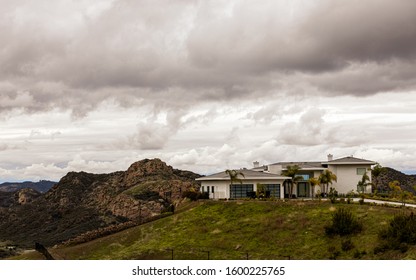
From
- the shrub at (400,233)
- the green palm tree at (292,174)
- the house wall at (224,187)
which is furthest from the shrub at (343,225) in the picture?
the house wall at (224,187)

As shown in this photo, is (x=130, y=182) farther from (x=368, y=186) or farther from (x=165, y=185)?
(x=368, y=186)

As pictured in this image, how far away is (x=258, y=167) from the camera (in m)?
82.4

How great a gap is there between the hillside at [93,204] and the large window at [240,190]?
53.3m

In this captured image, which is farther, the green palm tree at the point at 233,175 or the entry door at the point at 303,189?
the entry door at the point at 303,189

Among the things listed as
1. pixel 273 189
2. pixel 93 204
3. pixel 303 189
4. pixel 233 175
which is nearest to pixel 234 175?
pixel 233 175

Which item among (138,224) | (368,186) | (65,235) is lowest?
(65,235)

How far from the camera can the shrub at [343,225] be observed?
4534cm

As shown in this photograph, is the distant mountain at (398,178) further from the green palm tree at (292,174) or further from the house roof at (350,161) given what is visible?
the green palm tree at (292,174)

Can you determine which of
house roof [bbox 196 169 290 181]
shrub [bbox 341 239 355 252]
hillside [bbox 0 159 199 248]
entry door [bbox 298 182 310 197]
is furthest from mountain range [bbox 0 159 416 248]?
shrub [bbox 341 239 355 252]

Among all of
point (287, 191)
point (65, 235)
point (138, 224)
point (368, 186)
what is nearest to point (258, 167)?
point (287, 191)

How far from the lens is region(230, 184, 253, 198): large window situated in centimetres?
6719

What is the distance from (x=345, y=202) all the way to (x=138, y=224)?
87.7 feet

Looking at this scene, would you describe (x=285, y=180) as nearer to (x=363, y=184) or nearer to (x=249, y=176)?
(x=249, y=176)

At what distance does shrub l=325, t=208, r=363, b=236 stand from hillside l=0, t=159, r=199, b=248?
75197 millimetres
